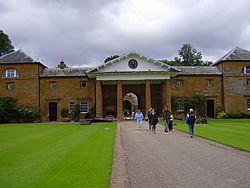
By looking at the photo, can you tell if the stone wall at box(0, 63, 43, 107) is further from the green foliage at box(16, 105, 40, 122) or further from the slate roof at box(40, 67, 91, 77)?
the slate roof at box(40, 67, 91, 77)

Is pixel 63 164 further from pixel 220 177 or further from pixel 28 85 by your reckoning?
pixel 28 85

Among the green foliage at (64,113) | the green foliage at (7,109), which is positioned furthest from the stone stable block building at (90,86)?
the green foliage at (7,109)

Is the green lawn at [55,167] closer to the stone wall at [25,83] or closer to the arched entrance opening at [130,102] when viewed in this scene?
the stone wall at [25,83]

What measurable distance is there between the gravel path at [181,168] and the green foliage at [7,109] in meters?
36.1

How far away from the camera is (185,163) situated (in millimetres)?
11398

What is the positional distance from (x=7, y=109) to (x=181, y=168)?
41.8 m

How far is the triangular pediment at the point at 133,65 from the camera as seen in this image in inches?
1821

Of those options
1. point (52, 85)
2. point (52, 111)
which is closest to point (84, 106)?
point (52, 111)

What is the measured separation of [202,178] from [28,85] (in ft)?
146

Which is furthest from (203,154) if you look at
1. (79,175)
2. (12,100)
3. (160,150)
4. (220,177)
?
(12,100)

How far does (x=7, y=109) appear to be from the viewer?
160 ft

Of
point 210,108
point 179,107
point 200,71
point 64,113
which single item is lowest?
point 64,113

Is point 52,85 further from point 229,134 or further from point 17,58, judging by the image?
point 229,134

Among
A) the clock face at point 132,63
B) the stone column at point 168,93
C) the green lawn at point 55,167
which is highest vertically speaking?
the clock face at point 132,63
